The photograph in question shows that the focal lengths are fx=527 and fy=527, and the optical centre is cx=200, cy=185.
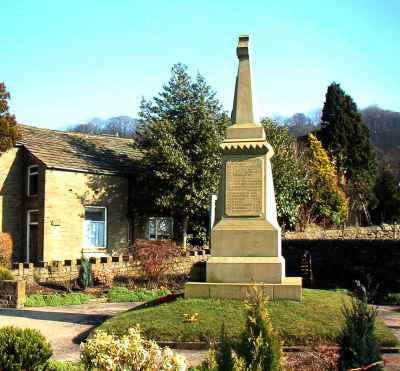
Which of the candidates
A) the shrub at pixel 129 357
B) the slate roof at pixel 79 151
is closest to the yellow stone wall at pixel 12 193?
the slate roof at pixel 79 151

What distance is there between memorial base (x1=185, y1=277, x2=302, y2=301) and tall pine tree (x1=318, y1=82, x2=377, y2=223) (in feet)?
112

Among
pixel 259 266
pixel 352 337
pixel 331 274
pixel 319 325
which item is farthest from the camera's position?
pixel 331 274

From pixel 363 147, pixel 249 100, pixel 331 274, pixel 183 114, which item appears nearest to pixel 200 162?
pixel 183 114

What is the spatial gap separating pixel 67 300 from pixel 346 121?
37.8 metres

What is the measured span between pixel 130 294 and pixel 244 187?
7714mm

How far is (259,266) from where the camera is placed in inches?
448

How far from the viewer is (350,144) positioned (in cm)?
4844

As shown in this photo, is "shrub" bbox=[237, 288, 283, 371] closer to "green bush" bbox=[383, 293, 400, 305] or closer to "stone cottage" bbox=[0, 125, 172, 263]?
"green bush" bbox=[383, 293, 400, 305]

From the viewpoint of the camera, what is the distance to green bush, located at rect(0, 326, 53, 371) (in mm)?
6660

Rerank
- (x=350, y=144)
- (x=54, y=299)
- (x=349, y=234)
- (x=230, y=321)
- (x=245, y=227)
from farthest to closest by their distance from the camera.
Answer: (x=350, y=144) → (x=349, y=234) → (x=54, y=299) → (x=245, y=227) → (x=230, y=321)

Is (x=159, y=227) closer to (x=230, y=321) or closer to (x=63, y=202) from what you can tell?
(x=63, y=202)

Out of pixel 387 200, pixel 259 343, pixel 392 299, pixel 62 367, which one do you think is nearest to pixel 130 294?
pixel 392 299

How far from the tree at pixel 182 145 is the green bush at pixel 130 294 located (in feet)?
26.9

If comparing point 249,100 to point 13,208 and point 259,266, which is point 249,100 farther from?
point 13,208
